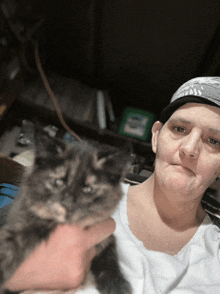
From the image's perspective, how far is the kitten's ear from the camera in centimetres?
33

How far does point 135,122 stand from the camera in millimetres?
864

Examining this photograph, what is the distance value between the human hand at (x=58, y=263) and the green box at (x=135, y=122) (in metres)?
0.58

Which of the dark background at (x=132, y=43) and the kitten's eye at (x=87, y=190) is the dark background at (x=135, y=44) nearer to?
the dark background at (x=132, y=43)

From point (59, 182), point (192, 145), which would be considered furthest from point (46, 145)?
point (192, 145)

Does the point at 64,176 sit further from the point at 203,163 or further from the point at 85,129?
the point at 85,129

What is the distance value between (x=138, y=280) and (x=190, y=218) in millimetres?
303

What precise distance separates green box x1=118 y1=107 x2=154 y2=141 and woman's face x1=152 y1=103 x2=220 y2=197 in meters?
0.32

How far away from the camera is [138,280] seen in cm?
43

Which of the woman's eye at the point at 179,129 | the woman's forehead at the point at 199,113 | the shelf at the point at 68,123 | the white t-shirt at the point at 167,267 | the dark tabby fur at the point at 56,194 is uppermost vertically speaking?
the woman's forehead at the point at 199,113

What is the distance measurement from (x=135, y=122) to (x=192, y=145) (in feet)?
1.39

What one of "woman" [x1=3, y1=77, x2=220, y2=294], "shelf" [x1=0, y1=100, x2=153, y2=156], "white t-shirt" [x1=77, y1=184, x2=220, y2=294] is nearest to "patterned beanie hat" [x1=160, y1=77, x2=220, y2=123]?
"woman" [x1=3, y1=77, x2=220, y2=294]

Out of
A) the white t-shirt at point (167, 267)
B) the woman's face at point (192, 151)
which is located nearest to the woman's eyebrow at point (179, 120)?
the woman's face at point (192, 151)

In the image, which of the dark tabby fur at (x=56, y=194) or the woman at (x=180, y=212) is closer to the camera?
the dark tabby fur at (x=56, y=194)

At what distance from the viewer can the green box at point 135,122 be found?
0.85 meters
